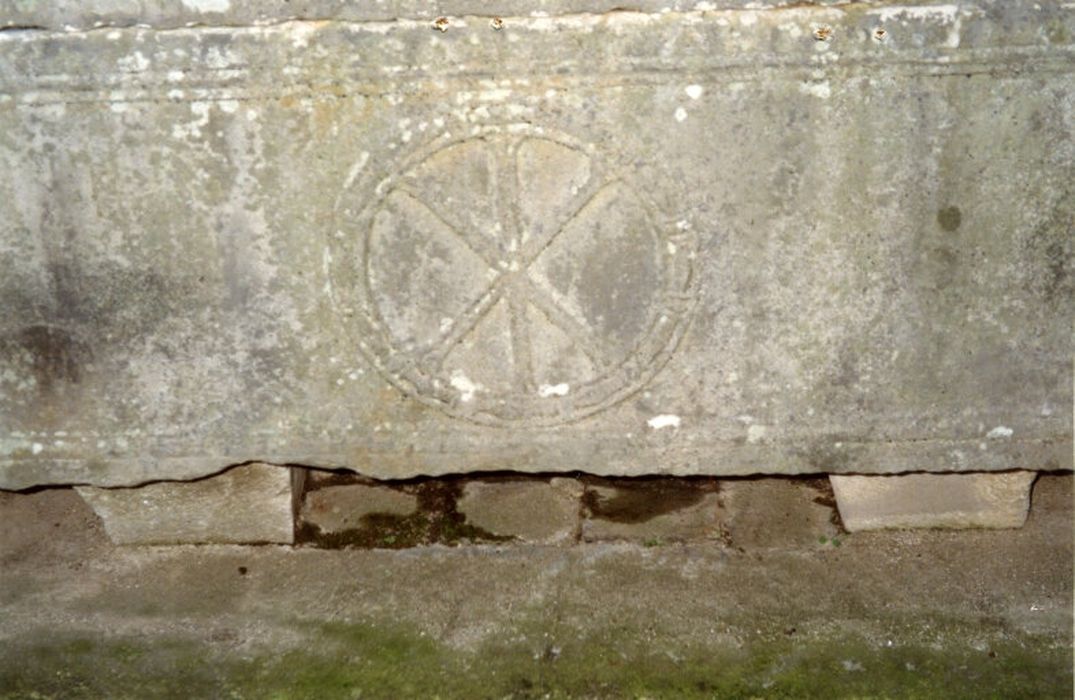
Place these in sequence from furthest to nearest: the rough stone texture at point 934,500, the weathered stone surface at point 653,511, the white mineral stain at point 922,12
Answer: the weathered stone surface at point 653,511
the rough stone texture at point 934,500
the white mineral stain at point 922,12

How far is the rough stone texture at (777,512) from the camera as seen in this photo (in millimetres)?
2578

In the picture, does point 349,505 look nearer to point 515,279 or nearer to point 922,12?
point 515,279

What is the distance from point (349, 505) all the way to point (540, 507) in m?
0.57

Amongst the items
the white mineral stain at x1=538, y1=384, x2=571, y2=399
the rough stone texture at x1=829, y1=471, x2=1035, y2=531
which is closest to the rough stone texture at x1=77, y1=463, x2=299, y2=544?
the white mineral stain at x1=538, y1=384, x2=571, y2=399

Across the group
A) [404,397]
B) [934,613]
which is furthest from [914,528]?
[404,397]

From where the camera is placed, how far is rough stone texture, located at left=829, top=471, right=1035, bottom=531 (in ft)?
8.21

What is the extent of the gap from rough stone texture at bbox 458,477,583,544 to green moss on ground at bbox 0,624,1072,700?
43 centimetres

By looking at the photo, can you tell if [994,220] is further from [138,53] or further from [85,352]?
[85,352]

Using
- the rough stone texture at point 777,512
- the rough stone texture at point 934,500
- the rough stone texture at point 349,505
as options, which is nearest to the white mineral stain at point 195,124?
the rough stone texture at point 349,505

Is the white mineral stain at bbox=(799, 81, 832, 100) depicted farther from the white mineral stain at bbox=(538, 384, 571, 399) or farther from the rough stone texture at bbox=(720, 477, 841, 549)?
the rough stone texture at bbox=(720, 477, 841, 549)

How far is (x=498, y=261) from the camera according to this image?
2213 millimetres

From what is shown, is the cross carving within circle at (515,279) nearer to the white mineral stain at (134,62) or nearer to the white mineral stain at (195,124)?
the white mineral stain at (195,124)

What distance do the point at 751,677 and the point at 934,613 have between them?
51cm

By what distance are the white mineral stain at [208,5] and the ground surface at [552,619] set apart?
141 cm
